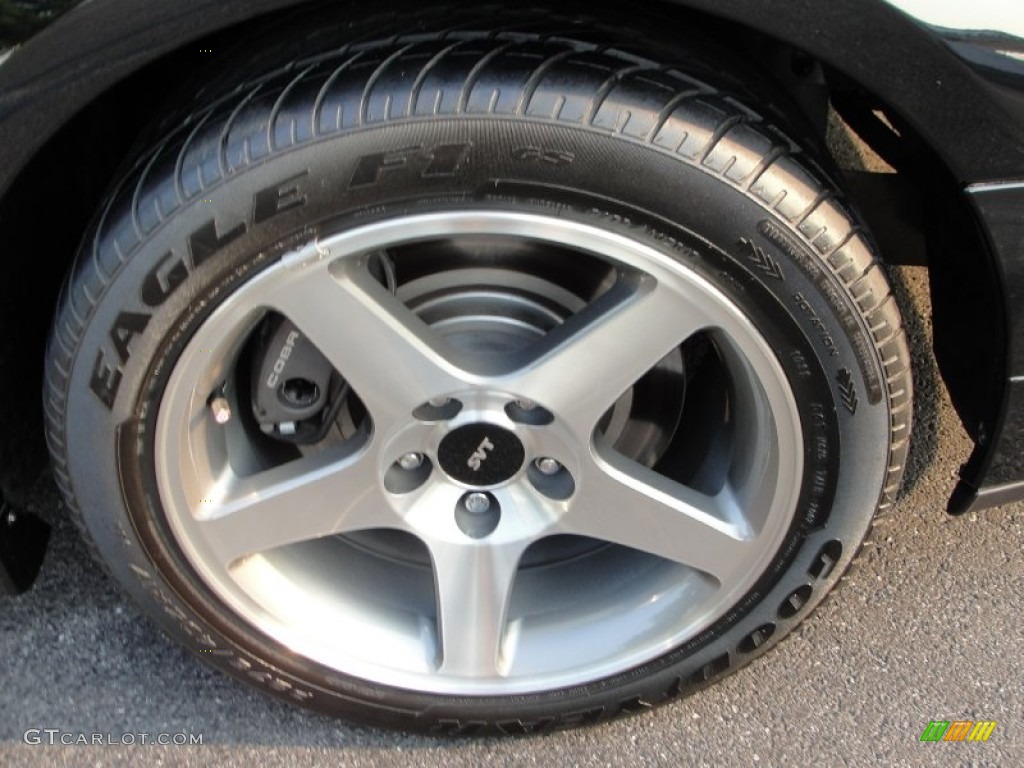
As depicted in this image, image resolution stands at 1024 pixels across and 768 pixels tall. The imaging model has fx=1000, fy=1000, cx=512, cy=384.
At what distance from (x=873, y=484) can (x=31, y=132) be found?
50.6 inches

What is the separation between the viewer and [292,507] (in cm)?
155

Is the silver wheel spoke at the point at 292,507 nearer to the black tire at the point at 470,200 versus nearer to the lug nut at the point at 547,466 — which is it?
the black tire at the point at 470,200

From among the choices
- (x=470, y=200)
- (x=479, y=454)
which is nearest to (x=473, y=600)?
(x=479, y=454)

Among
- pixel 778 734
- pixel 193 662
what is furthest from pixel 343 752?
pixel 778 734

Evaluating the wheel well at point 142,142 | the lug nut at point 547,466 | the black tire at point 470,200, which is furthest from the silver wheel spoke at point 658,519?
the wheel well at point 142,142

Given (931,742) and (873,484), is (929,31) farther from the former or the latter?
(931,742)

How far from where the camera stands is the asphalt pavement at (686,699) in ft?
5.72

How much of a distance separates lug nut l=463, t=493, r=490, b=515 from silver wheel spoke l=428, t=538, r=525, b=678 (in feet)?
0.17

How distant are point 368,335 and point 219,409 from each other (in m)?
0.31

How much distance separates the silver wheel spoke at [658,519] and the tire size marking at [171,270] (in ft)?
1.97

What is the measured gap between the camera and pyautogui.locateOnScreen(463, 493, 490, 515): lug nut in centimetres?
161

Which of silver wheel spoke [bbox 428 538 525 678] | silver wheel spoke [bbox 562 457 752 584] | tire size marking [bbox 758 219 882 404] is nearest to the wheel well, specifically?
tire size marking [bbox 758 219 882 404]

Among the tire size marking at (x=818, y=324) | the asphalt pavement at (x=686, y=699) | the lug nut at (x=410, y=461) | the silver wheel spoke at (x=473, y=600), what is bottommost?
the asphalt pavement at (x=686, y=699)

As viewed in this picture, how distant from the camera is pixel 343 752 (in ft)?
5.71
